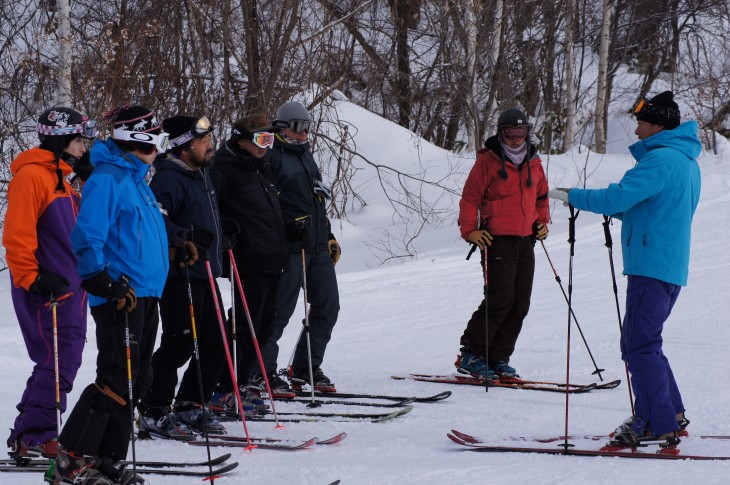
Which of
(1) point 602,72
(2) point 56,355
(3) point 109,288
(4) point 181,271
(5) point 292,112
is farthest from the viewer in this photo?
(1) point 602,72

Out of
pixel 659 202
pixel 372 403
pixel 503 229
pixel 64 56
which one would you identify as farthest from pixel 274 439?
pixel 64 56

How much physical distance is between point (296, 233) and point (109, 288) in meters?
2.30

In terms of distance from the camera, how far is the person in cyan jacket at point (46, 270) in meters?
4.48

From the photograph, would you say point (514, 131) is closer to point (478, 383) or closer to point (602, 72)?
point (478, 383)

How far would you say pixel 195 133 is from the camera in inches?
196

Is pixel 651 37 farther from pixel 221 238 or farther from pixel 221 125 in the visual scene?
pixel 221 238

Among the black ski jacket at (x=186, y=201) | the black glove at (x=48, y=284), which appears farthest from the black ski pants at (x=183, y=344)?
the black glove at (x=48, y=284)

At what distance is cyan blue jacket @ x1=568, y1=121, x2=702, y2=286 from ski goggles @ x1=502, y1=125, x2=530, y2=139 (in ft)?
5.96

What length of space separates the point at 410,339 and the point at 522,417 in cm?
259

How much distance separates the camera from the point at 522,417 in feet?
18.2

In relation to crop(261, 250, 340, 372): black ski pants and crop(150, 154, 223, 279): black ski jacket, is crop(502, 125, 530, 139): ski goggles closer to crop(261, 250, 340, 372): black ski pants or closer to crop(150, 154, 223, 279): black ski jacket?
crop(261, 250, 340, 372): black ski pants

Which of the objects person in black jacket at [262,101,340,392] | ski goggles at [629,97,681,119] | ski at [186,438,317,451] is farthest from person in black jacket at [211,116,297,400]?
ski goggles at [629,97,681,119]

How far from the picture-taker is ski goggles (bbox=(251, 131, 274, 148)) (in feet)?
18.3

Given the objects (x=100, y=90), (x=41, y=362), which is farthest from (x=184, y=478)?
(x=100, y=90)
